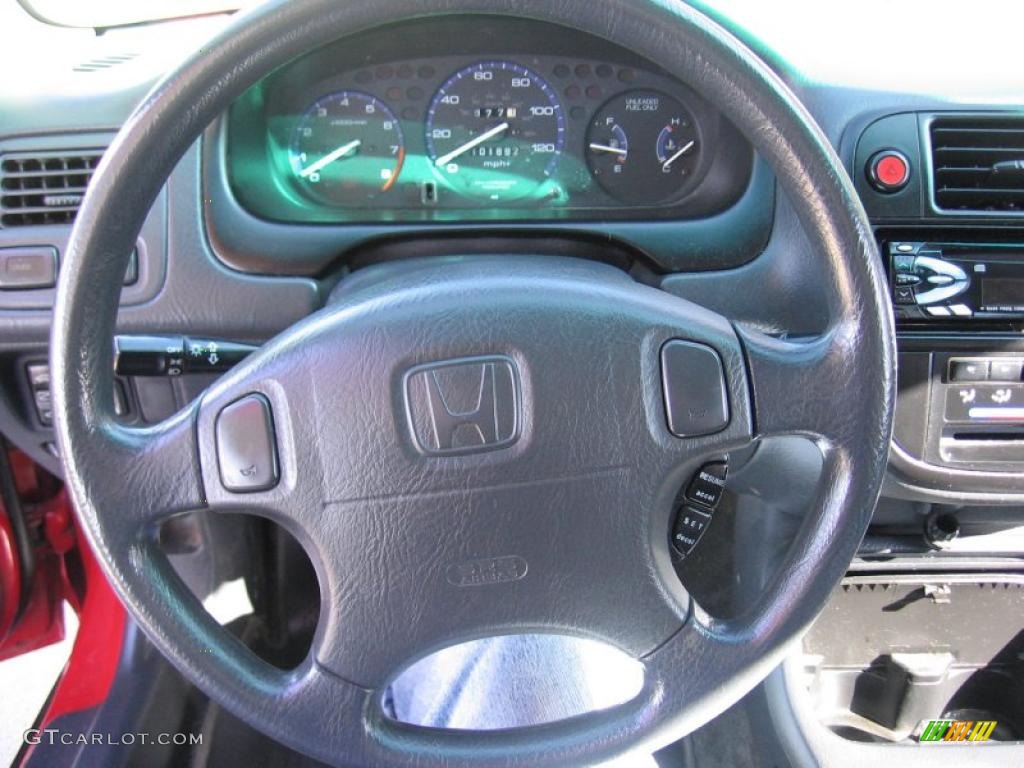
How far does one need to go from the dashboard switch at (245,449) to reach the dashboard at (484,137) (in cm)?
56

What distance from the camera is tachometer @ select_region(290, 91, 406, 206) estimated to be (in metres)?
1.44

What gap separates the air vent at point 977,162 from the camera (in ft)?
4.55

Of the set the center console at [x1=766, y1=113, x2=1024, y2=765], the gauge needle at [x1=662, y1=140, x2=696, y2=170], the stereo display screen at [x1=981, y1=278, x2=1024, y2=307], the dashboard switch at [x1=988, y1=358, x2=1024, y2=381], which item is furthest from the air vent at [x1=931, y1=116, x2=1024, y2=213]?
the gauge needle at [x1=662, y1=140, x2=696, y2=170]

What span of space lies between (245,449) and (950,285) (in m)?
1.01

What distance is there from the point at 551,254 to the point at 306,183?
387 mm

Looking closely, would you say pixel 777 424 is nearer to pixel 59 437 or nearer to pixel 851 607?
pixel 59 437

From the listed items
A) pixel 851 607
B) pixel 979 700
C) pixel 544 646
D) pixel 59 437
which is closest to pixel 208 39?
pixel 59 437

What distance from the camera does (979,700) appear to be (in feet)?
5.91

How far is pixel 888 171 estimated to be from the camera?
1.38m

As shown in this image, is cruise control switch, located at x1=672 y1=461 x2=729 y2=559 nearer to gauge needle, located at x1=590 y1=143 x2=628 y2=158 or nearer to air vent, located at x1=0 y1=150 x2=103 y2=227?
gauge needle, located at x1=590 y1=143 x2=628 y2=158

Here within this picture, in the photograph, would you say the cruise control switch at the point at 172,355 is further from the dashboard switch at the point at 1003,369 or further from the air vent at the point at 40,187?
the dashboard switch at the point at 1003,369

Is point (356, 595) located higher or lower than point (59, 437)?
lower

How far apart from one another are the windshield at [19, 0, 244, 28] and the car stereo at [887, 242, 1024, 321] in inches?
47.5

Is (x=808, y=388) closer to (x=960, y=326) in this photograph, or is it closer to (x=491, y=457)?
(x=491, y=457)
